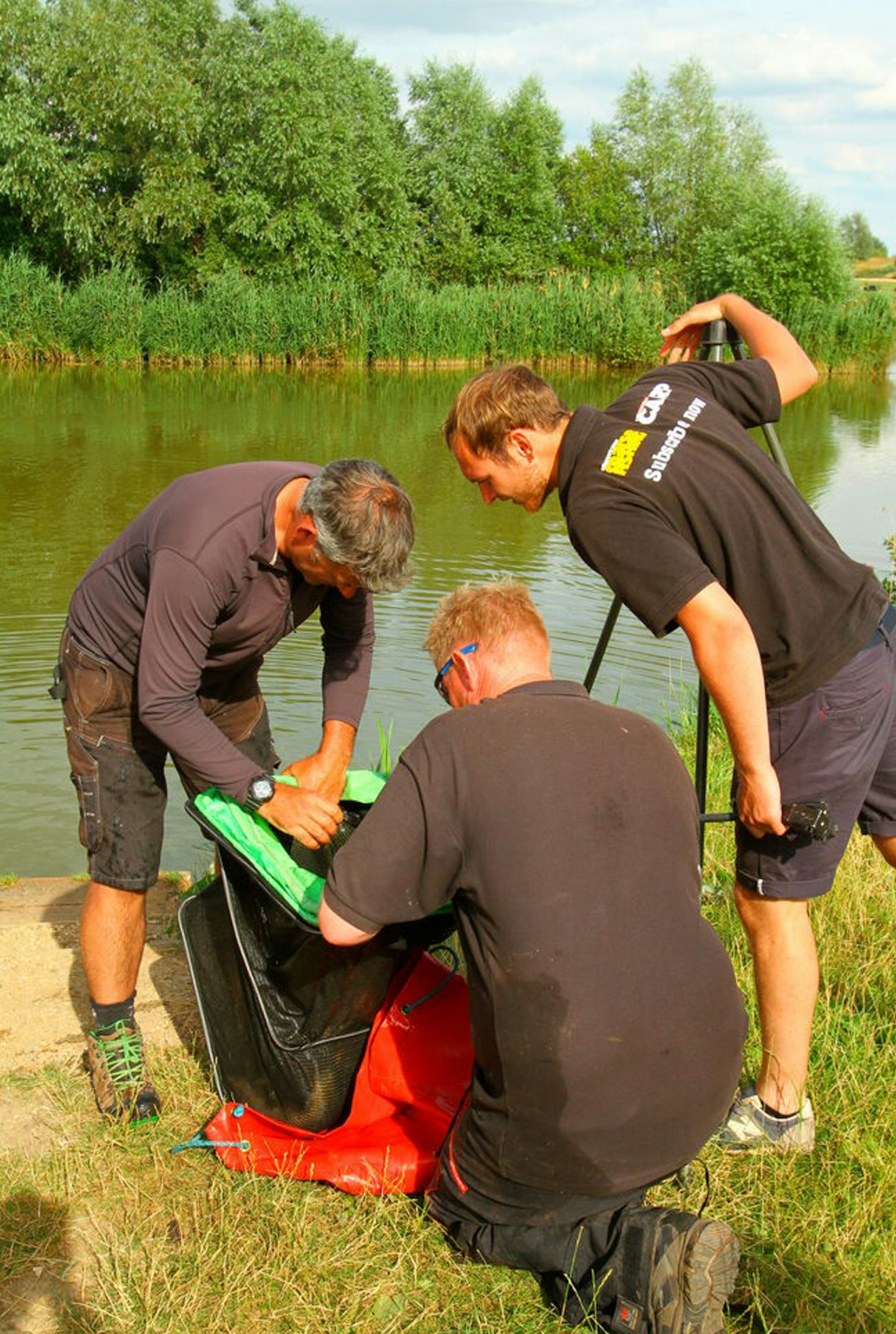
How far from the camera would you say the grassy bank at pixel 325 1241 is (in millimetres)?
2373

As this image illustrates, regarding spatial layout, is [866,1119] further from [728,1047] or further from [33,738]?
[33,738]

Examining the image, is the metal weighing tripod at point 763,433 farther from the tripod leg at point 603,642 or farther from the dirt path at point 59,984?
the dirt path at point 59,984

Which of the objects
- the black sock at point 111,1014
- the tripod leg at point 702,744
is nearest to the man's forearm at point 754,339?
the tripod leg at point 702,744

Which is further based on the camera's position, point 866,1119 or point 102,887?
point 102,887

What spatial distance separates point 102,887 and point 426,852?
4.33ft

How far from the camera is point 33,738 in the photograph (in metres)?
6.97

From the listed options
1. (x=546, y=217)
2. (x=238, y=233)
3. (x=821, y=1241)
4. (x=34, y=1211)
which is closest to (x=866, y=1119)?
(x=821, y=1241)

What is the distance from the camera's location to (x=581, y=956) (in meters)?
2.18

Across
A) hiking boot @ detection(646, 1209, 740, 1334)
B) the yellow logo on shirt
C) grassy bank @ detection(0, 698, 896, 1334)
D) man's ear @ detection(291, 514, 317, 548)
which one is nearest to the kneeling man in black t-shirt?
hiking boot @ detection(646, 1209, 740, 1334)

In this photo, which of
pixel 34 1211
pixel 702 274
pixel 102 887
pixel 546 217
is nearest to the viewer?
pixel 34 1211

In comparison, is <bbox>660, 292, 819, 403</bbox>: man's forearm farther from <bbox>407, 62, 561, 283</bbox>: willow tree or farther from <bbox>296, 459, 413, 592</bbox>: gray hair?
<bbox>407, 62, 561, 283</bbox>: willow tree

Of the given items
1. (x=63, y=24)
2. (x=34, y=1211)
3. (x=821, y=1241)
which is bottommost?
(x=34, y=1211)

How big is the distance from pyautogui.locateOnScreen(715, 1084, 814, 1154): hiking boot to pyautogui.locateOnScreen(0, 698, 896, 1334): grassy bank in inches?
1.5

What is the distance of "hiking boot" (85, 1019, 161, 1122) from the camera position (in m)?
3.07
